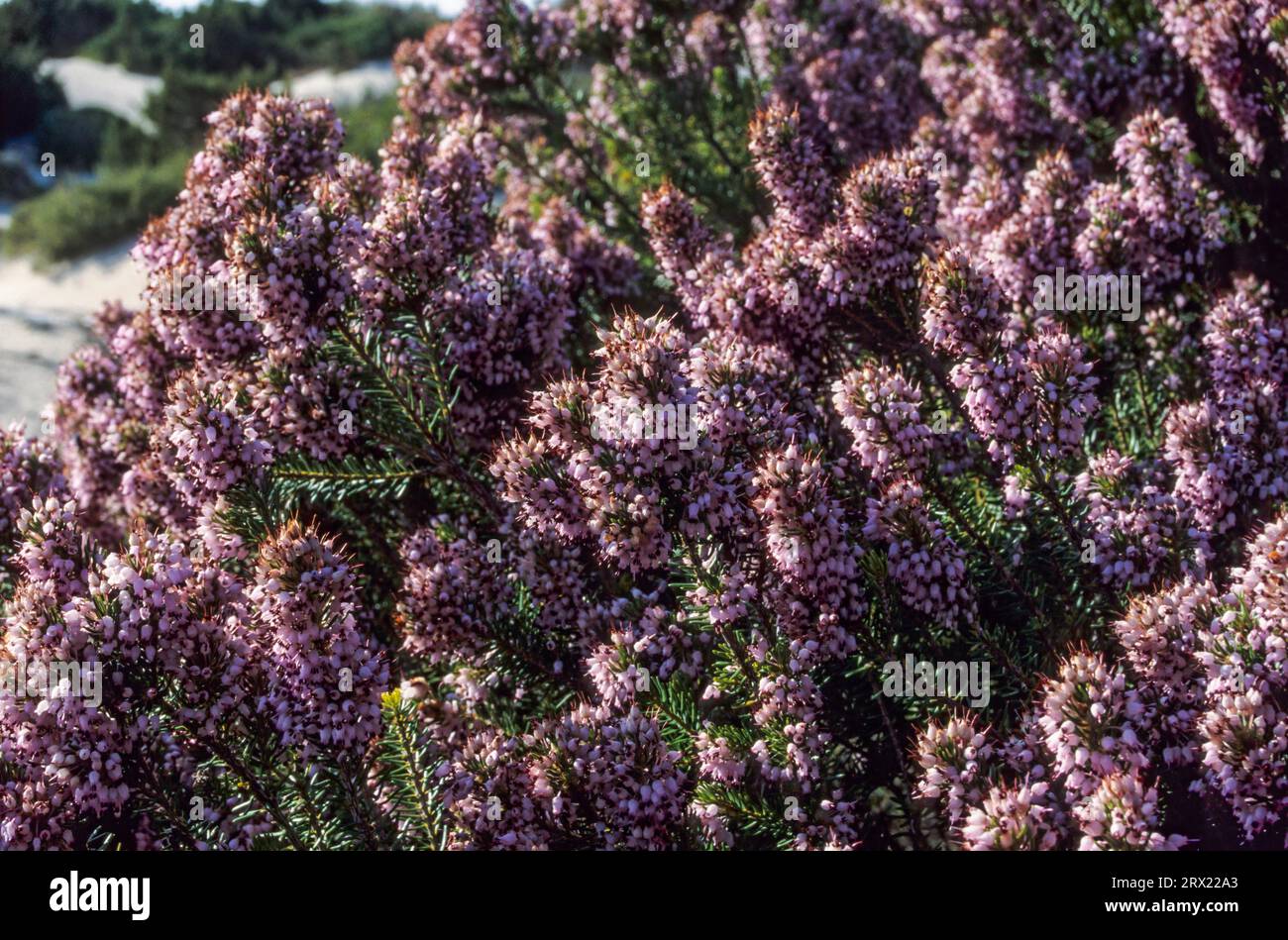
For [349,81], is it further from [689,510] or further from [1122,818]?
[1122,818]

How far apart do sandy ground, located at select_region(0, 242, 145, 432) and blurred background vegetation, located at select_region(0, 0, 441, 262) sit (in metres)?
0.80

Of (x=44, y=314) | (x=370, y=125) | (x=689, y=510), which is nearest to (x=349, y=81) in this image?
(x=370, y=125)

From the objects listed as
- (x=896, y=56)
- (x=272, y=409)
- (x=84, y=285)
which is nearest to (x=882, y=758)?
(x=272, y=409)

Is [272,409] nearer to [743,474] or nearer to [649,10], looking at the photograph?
[743,474]

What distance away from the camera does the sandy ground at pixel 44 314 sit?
15.7 metres

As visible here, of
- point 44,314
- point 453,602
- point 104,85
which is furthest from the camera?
point 104,85

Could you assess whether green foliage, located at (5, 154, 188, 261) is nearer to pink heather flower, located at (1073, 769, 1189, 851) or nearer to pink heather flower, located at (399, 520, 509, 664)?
pink heather flower, located at (399, 520, 509, 664)

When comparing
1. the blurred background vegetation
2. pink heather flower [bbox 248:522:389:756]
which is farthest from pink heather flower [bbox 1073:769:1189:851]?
the blurred background vegetation

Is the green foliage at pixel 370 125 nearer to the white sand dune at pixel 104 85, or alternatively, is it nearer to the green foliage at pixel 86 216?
the green foliage at pixel 86 216

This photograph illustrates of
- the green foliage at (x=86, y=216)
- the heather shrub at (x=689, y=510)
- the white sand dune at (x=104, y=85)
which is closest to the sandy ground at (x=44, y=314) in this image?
the green foliage at (x=86, y=216)

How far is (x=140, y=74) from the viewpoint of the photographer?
44.9 meters

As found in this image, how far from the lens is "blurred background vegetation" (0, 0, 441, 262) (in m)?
25.1

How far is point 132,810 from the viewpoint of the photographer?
4531mm

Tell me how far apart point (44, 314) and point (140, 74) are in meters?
29.6
